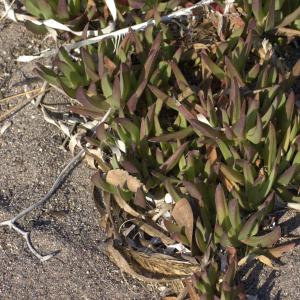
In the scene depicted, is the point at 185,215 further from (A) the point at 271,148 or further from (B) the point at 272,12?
(B) the point at 272,12

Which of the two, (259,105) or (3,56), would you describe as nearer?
(259,105)

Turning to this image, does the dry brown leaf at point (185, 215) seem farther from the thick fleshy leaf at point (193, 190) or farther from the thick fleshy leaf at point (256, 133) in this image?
the thick fleshy leaf at point (256, 133)

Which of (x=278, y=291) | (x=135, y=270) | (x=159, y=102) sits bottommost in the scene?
(x=278, y=291)

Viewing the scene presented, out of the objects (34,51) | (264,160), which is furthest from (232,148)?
(34,51)

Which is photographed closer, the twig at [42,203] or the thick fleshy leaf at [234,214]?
the thick fleshy leaf at [234,214]

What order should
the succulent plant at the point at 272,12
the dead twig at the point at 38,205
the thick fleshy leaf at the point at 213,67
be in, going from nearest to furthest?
the dead twig at the point at 38,205 → the thick fleshy leaf at the point at 213,67 → the succulent plant at the point at 272,12

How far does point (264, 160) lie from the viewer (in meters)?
2.69

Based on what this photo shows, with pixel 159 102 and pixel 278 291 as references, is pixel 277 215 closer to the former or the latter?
pixel 278 291

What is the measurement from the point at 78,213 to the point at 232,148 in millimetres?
526

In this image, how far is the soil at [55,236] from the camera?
8.55ft

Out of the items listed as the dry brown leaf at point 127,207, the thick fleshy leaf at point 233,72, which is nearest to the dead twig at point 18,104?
the dry brown leaf at point 127,207

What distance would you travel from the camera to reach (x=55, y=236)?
8.91 feet

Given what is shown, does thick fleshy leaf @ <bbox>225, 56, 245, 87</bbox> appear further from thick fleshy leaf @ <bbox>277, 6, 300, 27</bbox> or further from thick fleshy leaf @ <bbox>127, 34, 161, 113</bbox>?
thick fleshy leaf @ <bbox>277, 6, 300, 27</bbox>

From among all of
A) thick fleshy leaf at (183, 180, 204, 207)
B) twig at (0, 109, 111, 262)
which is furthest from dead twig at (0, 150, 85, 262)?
thick fleshy leaf at (183, 180, 204, 207)
